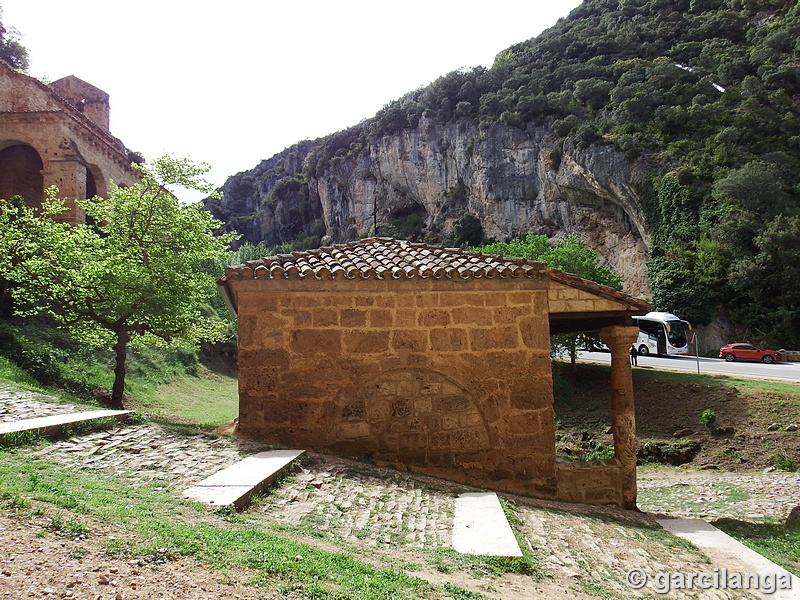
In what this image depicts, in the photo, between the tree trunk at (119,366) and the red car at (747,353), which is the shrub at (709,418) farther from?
the tree trunk at (119,366)

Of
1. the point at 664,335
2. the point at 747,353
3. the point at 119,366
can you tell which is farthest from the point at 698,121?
the point at 119,366

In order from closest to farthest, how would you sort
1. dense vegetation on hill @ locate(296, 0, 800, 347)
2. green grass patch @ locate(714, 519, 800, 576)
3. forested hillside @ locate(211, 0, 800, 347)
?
green grass patch @ locate(714, 519, 800, 576) < dense vegetation on hill @ locate(296, 0, 800, 347) < forested hillside @ locate(211, 0, 800, 347)

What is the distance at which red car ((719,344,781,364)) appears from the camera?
25614 millimetres

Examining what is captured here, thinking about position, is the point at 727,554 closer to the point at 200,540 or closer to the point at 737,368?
the point at 200,540

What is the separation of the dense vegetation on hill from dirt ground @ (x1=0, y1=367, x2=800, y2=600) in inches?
935

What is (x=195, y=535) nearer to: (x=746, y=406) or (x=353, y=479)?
(x=353, y=479)

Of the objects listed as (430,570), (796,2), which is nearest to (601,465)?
(430,570)

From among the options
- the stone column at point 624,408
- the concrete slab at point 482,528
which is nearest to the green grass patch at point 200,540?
the concrete slab at point 482,528

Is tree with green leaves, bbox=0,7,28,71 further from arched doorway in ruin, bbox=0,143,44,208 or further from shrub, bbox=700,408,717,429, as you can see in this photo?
shrub, bbox=700,408,717,429

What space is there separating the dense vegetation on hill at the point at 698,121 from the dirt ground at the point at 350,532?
935 inches

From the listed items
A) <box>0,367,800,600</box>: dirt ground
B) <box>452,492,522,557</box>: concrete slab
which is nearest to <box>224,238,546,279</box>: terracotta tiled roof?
<box>0,367,800,600</box>: dirt ground

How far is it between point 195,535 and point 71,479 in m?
1.86

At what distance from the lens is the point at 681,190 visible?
33.6 meters

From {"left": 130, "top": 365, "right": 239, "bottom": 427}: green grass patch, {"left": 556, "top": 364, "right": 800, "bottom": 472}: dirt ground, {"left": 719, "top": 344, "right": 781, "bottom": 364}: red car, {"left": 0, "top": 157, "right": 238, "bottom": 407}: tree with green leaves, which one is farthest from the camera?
{"left": 719, "top": 344, "right": 781, "bottom": 364}: red car
